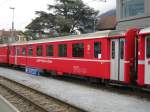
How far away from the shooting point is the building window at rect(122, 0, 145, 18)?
71.7 ft

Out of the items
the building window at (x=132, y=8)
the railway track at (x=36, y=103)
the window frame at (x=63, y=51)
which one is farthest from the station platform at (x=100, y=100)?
the building window at (x=132, y=8)

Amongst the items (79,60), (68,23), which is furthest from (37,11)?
(79,60)

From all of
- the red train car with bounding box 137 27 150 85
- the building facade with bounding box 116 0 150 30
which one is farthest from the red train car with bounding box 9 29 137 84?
the building facade with bounding box 116 0 150 30

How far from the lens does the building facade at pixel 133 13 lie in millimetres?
21078

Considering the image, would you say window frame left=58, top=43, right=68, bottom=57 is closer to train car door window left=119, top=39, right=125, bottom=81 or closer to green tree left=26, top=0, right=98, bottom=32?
train car door window left=119, top=39, right=125, bottom=81

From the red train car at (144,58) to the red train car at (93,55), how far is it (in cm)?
131

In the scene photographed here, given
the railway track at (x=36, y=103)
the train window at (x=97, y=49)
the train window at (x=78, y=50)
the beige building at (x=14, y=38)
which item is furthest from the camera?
the beige building at (x=14, y=38)

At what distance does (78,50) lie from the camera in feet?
69.9

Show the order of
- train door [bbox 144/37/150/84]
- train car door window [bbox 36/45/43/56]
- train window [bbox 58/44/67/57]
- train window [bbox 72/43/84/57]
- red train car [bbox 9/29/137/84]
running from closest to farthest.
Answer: train door [bbox 144/37/150/84] < red train car [bbox 9/29/137/84] < train window [bbox 72/43/84/57] < train window [bbox 58/44/67/57] < train car door window [bbox 36/45/43/56]

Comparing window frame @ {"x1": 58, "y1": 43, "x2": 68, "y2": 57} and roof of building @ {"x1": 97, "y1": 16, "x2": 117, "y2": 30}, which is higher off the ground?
roof of building @ {"x1": 97, "y1": 16, "x2": 117, "y2": 30}

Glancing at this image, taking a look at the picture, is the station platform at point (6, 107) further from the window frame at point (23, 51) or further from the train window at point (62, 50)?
the window frame at point (23, 51)

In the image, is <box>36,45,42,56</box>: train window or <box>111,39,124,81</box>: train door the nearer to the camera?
<box>111,39,124,81</box>: train door

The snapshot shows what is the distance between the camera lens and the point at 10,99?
1580cm

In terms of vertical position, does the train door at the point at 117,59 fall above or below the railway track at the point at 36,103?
above
